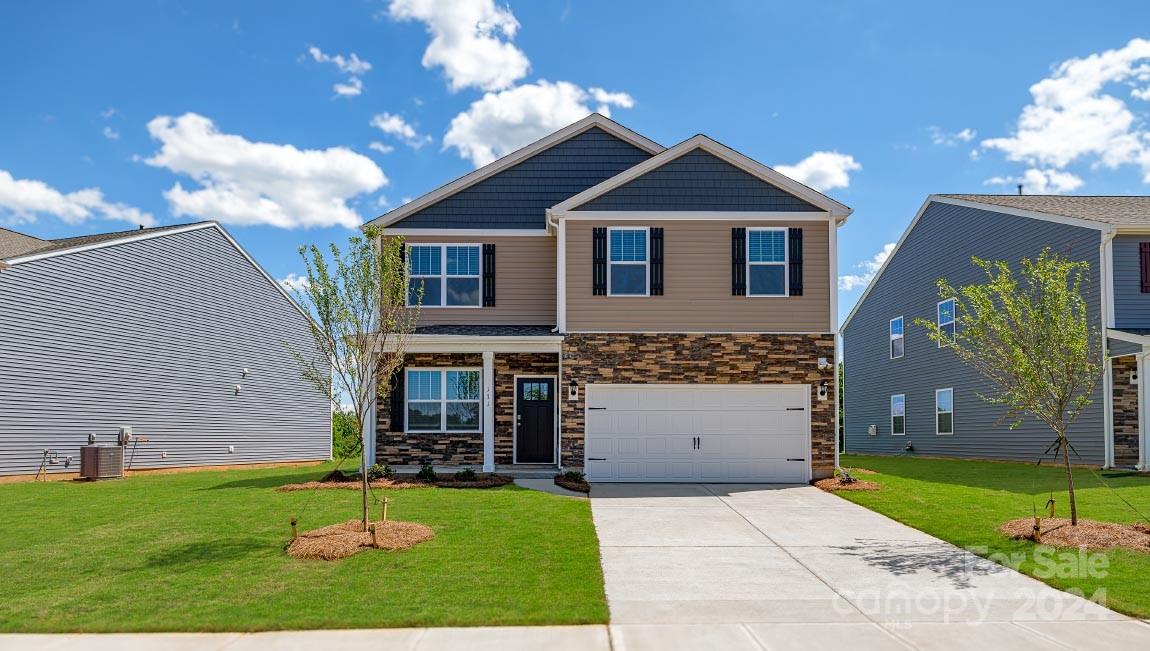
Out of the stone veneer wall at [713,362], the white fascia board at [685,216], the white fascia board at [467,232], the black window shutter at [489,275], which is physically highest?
the white fascia board at [685,216]

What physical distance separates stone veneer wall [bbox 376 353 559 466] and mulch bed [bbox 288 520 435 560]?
21.0 ft

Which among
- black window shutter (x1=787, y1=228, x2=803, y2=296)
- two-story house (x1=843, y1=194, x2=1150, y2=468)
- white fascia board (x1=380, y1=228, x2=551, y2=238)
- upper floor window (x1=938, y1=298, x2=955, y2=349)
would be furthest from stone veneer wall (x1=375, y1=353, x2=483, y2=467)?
upper floor window (x1=938, y1=298, x2=955, y2=349)

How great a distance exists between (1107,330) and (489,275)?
42.2 feet

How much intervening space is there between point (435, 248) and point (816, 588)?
12090mm

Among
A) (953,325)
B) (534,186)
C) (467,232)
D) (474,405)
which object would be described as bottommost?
(474,405)

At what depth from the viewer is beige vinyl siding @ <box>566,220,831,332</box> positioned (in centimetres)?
1722

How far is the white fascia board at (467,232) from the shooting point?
18469 mm

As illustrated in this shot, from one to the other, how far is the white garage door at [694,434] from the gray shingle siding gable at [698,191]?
3.57 meters

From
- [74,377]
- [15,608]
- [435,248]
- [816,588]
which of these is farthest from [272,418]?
[816,588]

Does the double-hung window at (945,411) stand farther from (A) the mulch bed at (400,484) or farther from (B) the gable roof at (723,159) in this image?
(A) the mulch bed at (400,484)

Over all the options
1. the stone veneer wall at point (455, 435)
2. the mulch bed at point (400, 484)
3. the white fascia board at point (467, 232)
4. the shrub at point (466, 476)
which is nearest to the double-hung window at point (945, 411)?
the stone veneer wall at point (455, 435)

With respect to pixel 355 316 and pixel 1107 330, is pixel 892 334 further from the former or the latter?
pixel 355 316

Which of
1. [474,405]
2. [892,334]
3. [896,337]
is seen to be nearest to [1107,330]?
[896,337]

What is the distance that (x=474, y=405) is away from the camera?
58.0 ft
